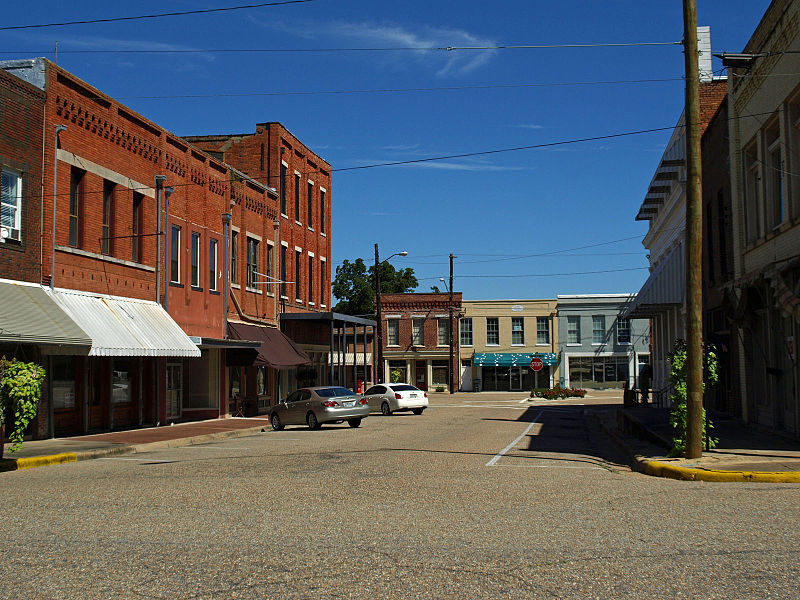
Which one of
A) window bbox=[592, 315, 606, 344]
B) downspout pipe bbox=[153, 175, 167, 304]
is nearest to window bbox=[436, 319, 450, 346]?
window bbox=[592, 315, 606, 344]

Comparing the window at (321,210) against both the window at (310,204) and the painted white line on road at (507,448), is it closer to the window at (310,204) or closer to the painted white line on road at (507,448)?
the window at (310,204)

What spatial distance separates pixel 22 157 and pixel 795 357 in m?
18.0

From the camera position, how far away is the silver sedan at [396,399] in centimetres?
3675

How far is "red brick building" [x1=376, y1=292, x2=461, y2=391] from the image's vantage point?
6996 cm

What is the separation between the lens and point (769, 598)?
19.5ft

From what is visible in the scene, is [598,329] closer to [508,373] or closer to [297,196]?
[508,373]

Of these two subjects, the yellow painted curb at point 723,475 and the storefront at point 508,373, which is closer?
the yellow painted curb at point 723,475

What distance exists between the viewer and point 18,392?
15.1 m

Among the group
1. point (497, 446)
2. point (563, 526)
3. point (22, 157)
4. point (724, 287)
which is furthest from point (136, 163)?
point (563, 526)

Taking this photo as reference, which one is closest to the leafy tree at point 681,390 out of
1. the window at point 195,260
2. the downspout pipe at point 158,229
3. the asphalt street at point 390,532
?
the asphalt street at point 390,532

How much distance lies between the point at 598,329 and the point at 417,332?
48.1 feet

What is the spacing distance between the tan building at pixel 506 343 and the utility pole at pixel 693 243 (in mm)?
54572

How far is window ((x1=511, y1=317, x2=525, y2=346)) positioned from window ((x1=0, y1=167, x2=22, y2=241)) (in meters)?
53.4

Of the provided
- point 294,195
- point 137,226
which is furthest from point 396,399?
point 137,226
